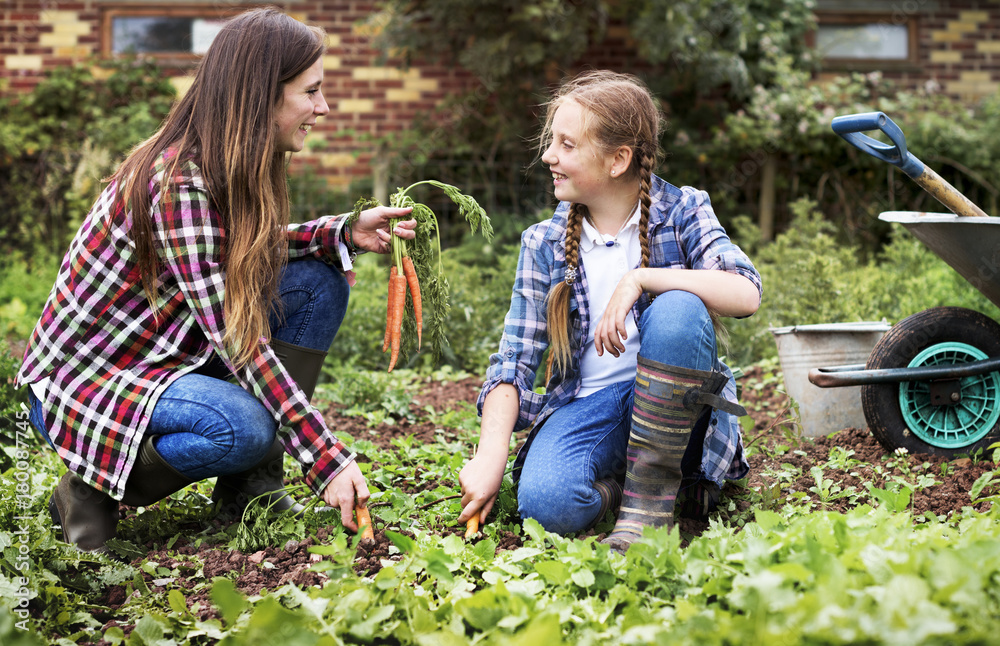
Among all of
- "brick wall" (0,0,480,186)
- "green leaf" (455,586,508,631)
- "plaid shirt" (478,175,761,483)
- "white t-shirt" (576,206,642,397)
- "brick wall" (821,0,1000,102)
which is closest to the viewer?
"green leaf" (455,586,508,631)

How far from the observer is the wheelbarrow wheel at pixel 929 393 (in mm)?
2480

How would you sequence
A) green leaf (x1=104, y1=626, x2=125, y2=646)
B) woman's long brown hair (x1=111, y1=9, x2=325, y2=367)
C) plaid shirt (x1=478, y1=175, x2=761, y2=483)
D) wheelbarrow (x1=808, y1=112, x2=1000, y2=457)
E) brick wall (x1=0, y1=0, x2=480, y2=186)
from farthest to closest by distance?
1. brick wall (x1=0, y1=0, x2=480, y2=186)
2. wheelbarrow (x1=808, y1=112, x2=1000, y2=457)
3. plaid shirt (x1=478, y1=175, x2=761, y2=483)
4. woman's long brown hair (x1=111, y1=9, x2=325, y2=367)
5. green leaf (x1=104, y1=626, x2=125, y2=646)

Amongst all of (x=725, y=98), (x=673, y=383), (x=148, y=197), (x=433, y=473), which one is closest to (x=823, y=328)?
(x=673, y=383)

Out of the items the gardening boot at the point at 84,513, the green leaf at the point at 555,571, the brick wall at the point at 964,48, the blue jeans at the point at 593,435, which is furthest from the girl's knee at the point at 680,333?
the brick wall at the point at 964,48

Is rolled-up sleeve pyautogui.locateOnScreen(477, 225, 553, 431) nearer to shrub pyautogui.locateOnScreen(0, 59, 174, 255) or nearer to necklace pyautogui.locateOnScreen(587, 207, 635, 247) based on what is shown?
necklace pyautogui.locateOnScreen(587, 207, 635, 247)

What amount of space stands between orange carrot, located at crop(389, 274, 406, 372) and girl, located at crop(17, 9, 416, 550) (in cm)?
35

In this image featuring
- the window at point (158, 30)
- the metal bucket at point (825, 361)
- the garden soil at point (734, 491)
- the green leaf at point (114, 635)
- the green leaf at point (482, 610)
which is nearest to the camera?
the green leaf at point (482, 610)

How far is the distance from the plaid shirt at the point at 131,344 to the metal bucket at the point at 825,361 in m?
1.68

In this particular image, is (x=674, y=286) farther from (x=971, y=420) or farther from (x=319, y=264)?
(x=971, y=420)

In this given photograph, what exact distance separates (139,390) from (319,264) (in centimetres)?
61

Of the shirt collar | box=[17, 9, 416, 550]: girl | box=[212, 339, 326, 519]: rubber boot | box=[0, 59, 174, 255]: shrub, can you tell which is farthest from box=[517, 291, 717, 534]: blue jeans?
box=[0, 59, 174, 255]: shrub

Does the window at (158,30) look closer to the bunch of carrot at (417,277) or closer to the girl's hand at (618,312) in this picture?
the bunch of carrot at (417,277)

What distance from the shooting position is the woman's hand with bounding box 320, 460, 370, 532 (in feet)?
6.15

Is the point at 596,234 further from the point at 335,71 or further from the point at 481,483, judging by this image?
the point at 335,71
